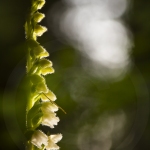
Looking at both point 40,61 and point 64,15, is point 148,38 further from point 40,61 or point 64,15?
point 64,15

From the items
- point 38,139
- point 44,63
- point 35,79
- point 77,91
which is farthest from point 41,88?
point 77,91

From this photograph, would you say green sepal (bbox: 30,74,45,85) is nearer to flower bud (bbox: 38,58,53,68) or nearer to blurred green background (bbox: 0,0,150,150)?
flower bud (bbox: 38,58,53,68)

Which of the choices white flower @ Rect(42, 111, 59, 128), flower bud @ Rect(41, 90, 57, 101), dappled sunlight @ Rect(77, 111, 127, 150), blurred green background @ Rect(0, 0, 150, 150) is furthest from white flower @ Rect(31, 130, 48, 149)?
dappled sunlight @ Rect(77, 111, 127, 150)

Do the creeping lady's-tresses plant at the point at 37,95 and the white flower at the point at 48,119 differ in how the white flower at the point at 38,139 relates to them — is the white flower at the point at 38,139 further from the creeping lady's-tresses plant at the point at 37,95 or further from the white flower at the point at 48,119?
the white flower at the point at 48,119

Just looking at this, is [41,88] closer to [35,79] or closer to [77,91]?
[35,79]

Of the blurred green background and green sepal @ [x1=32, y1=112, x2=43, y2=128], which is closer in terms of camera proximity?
green sepal @ [x1=32, y1=112, x2=43, y2=128]
